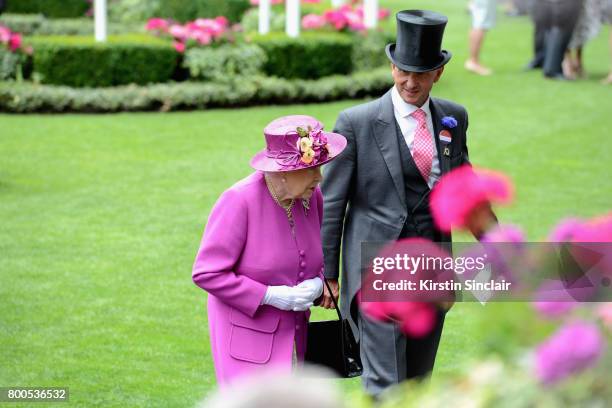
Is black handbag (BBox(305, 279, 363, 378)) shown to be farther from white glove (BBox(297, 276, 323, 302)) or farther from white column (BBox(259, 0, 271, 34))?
white column (BBox(259, 0, 271, 34))

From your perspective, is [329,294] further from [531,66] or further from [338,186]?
[531,66]

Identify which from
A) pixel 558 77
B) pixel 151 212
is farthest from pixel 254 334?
pixel 558 77

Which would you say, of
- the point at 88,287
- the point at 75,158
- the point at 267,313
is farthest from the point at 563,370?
the point at 75,158

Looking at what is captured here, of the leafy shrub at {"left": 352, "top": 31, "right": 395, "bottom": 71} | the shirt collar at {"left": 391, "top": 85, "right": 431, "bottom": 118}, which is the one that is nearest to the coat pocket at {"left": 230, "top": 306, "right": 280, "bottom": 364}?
the shirt collar at {"left": 391, "top": 85, "right": 431, "bottom": 118}

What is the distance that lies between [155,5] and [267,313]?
19355mm

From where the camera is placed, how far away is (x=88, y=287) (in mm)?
9070

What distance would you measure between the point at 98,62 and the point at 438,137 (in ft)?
36.7

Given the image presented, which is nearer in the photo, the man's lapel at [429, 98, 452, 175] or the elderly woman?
the elderly woman

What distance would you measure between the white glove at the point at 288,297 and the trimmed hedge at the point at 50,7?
2118cm

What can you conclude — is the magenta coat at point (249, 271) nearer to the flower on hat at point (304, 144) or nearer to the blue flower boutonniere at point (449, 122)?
the flower on hat at point (304, 144)

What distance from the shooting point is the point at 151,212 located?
1122cm

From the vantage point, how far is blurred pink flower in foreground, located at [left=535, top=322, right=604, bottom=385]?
2246 mm

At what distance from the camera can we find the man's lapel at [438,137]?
5.75m

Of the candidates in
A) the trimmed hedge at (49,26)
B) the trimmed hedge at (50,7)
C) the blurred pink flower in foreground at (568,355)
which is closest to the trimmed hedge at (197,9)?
the trimmed hedge at (49,26)
